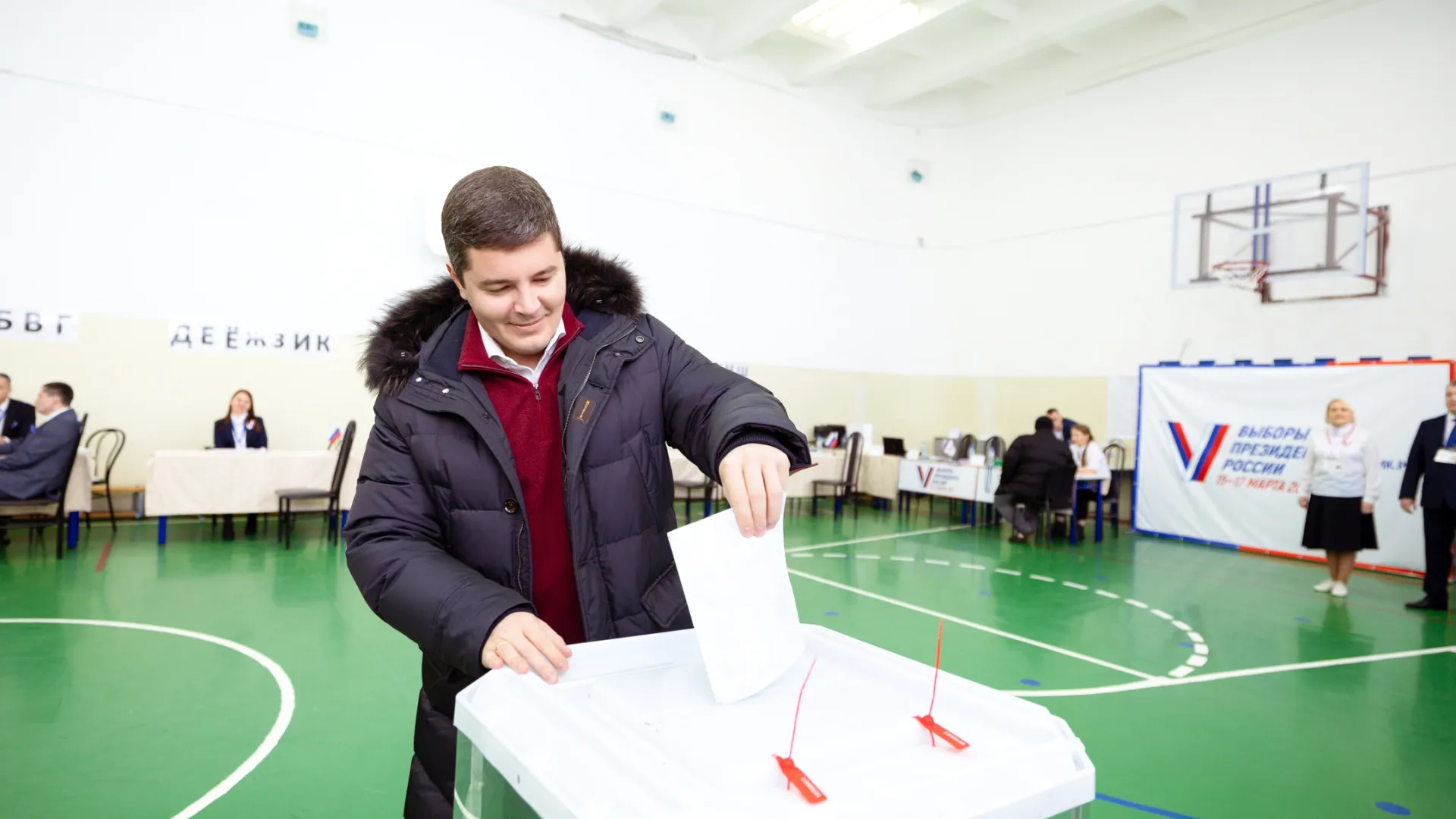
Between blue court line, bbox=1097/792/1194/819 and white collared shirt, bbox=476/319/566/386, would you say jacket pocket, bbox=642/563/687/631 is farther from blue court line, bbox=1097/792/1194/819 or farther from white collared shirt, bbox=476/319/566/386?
blue court line, bbox=1097/792/1194/819

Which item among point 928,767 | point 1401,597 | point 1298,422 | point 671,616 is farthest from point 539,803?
point 1298,422

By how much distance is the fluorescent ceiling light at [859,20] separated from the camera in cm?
929

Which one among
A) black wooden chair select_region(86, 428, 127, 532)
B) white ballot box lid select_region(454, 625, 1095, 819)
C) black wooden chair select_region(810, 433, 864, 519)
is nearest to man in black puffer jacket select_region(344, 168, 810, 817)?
white ballot box lid select_region(454, 625, 1095, 819)

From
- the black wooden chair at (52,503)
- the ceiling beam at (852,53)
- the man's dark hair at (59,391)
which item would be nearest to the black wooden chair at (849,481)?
the ceiling beam at (852,53)

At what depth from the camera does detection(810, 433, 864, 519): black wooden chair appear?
9.66 metres

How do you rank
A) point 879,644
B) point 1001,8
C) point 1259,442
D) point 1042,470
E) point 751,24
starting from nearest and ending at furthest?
point 879,644
point 1042,470
point 1259,442
point 1001,8
point 751,24

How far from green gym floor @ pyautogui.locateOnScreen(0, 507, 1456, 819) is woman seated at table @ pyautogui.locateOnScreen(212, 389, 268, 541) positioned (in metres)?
0.80

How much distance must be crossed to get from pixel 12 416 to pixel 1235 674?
28.0ft

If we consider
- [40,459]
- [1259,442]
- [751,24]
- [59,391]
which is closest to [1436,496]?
[1259,442]

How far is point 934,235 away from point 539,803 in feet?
40.3

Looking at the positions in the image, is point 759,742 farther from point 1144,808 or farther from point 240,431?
point 240,431

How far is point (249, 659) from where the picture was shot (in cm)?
378

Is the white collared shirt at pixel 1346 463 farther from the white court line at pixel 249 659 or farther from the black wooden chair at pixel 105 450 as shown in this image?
the black wooden chair at pixel 105 450

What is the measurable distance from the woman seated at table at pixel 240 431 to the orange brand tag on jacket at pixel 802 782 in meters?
7.31
